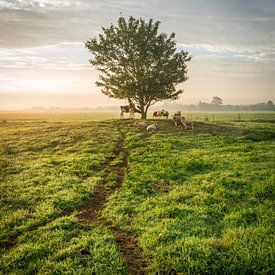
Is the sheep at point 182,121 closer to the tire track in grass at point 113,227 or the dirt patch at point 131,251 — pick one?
the tire track in grass at point 113,227

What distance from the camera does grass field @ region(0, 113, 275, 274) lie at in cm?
867

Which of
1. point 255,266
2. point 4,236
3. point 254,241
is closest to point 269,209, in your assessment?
point 254,241

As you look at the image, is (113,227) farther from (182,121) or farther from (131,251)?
(182,121)

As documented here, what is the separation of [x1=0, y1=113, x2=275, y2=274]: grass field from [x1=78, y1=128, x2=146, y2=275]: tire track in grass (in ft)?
0.13

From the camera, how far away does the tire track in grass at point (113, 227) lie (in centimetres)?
891

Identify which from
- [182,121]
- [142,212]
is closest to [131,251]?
[142,212]

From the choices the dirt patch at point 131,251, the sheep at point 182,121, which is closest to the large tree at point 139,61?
the sheep at point 182,121

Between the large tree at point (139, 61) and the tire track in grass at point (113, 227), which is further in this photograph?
the large tree at point (139, 61)

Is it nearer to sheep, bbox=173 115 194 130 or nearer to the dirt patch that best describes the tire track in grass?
the dirt patch

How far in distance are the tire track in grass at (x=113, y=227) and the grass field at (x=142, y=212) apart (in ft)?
0.13

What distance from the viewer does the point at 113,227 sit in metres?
11.4

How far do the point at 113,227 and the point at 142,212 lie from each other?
61.7 inches

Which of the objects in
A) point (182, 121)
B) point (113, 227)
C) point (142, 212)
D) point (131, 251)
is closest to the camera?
point (131, 251)

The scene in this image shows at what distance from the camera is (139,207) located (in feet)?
42.1
